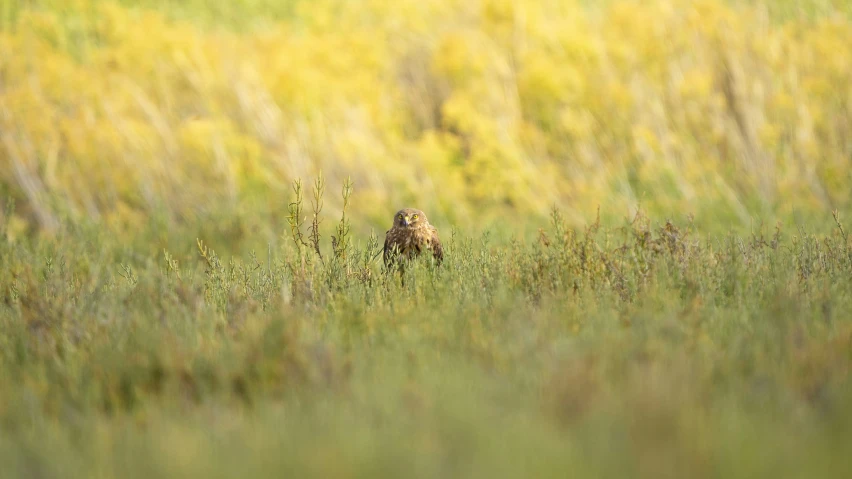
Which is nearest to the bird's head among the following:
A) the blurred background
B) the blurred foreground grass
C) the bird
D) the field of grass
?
the bird

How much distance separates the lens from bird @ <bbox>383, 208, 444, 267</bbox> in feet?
18.9

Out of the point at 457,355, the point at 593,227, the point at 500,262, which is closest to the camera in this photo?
the point at 457,355

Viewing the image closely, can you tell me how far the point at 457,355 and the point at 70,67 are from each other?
10.6m

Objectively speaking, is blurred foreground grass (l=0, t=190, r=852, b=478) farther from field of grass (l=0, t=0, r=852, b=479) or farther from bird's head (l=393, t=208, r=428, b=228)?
bird's head (l=393, t=208, r=428, b=228)

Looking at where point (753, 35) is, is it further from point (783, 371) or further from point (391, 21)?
point (783, 371)

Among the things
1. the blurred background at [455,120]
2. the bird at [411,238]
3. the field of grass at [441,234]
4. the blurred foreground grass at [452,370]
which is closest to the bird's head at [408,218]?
the bird at [411,238]

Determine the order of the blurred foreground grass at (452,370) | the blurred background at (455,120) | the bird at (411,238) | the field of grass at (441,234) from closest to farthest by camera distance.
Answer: the blurred foreground grass at (452,370) < the field of grass at (441,234) < the bird at (411,238) < the blurred background at (455,120)

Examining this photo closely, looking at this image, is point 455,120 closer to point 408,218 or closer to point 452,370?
point 408,218

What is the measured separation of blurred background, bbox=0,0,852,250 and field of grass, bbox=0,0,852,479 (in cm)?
5

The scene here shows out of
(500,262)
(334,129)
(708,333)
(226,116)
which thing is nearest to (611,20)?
(334,129)

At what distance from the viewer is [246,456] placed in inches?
96.7

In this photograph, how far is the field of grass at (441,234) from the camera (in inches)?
102

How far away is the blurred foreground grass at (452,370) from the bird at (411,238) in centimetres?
45

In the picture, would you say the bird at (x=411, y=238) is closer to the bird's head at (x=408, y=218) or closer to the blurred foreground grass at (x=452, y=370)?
the bird's head at (x=408, y=218)
